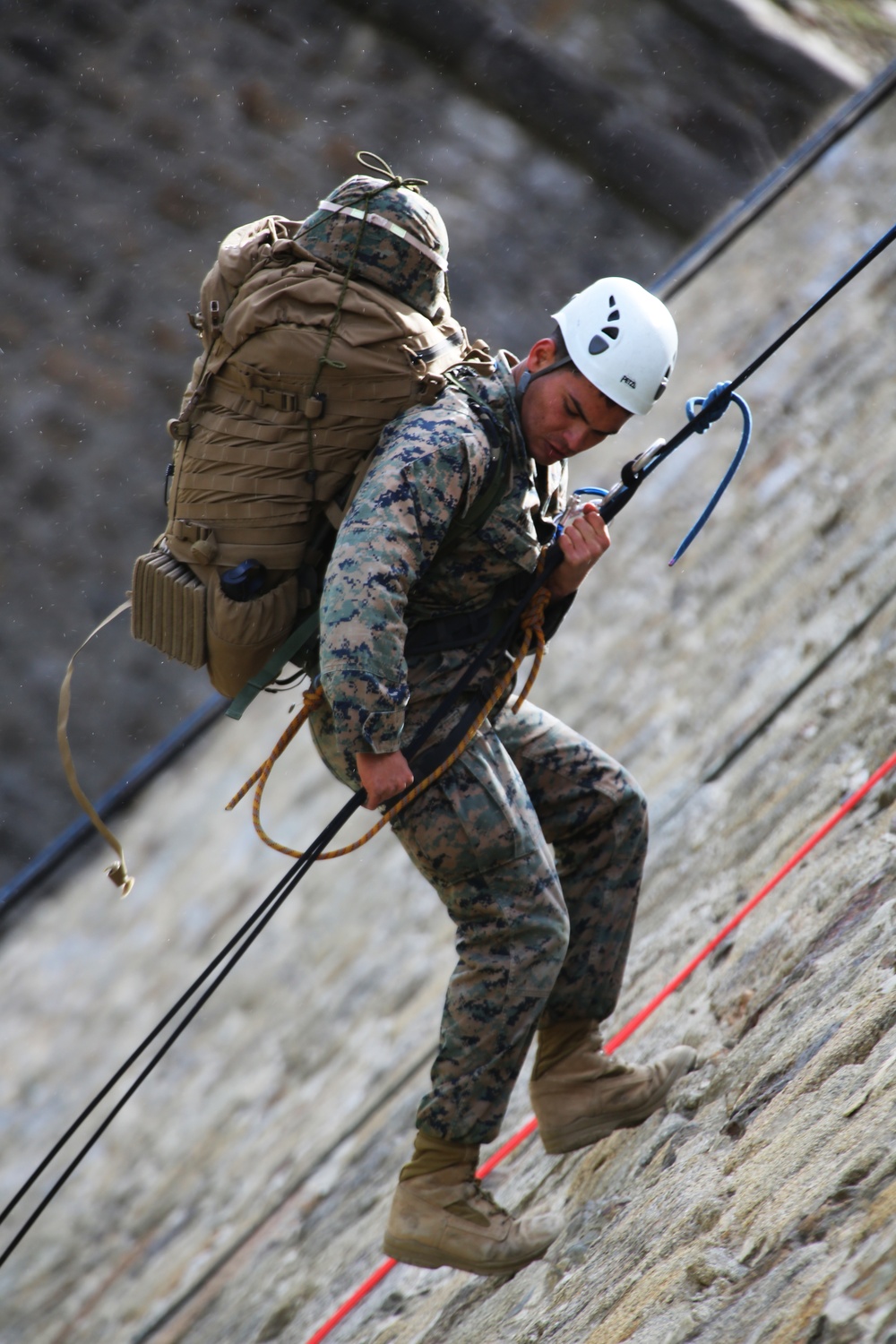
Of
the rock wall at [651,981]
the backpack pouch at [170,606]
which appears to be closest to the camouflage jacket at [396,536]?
the backpack pouch at [170,606]

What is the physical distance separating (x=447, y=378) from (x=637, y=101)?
19.7ft

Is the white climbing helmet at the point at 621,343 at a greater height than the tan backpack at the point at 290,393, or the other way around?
the white climbing helmet at the point at 621,343

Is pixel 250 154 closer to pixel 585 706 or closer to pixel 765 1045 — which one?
pixel 585 706

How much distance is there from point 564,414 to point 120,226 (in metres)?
5.00

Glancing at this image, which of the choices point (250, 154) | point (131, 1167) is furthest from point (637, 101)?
point (131, 1167)

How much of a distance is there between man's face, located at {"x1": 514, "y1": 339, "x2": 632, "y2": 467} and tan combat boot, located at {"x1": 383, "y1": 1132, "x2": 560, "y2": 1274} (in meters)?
1.52

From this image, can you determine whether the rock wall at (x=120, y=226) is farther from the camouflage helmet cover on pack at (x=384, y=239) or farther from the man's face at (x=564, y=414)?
the man's face at (x=564, y=414)

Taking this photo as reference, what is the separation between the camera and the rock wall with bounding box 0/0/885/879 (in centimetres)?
684

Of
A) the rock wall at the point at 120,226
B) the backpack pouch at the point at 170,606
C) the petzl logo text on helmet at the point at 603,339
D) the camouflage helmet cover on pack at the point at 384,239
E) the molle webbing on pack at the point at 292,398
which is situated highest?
the petzl logo text on helmet at the point at 603,339

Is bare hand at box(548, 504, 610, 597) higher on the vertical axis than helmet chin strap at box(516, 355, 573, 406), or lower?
lower

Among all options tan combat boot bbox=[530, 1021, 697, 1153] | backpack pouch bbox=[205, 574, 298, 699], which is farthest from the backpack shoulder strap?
tan combat boot bbox=[530, 1021, 697, 1153]

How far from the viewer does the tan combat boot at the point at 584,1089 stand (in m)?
A: 3.06

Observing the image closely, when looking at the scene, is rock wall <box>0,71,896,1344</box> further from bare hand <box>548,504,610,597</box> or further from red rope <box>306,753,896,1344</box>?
bare hand <box>548,504,610,597</box>

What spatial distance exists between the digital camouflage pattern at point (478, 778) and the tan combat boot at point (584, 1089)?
65mm
